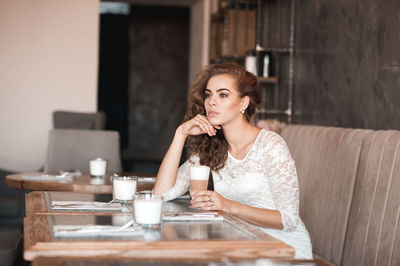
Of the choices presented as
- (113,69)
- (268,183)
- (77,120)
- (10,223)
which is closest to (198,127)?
(268,183)

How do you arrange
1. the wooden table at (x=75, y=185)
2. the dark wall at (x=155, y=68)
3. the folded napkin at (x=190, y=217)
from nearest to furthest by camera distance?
1. the folded napkin at (x=190, y=217)
2. the wooden table at (x=75, y=185)
3. the dark wall at (x=155, y=68)

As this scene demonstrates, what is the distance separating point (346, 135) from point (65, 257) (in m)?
1.92

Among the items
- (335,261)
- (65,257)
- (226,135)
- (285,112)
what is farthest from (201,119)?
(285,112)

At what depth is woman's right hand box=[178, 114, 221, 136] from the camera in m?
2.61

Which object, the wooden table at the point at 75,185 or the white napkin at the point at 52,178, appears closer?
the wooden table at the point at 75,185

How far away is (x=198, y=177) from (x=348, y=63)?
1768 millimetres

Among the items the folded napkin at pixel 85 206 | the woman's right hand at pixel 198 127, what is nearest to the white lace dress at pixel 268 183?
the woman's right hand at pixel 198 127

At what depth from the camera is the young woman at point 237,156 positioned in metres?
2.40

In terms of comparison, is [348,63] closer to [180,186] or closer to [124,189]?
[180,186]

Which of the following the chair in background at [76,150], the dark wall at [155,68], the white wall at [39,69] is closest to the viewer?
the chair in background at [76,150]

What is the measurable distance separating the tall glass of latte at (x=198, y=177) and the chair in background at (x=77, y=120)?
13.2ft

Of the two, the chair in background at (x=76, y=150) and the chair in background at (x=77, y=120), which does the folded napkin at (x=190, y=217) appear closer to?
the chair in background at (x=76, y=150)

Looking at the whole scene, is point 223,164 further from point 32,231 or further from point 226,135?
point 32,231

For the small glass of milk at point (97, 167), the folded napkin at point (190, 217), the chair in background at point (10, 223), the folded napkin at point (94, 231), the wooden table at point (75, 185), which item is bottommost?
the chair in background at point (10, 223)
